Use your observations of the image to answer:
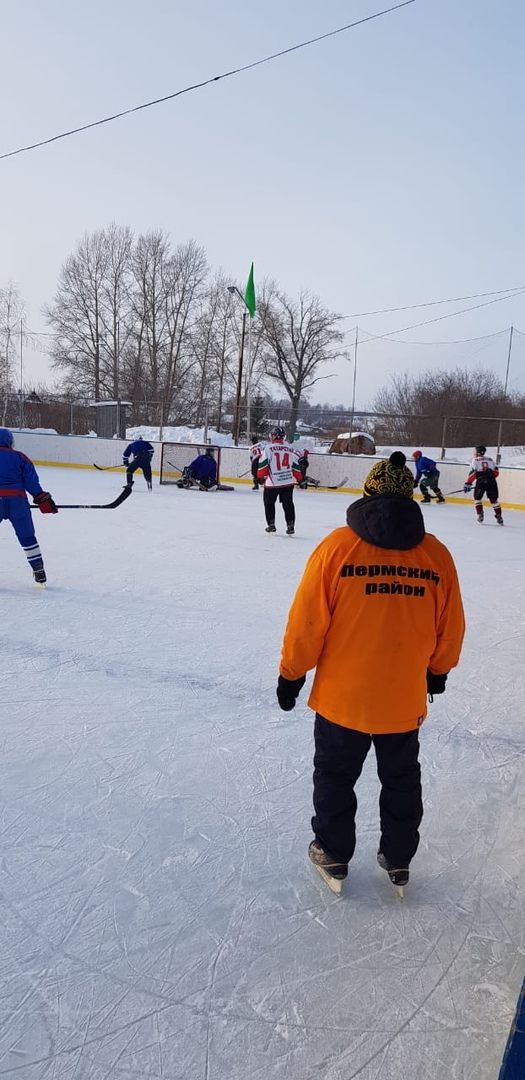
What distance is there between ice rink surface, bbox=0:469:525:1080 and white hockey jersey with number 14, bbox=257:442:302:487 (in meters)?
4.78

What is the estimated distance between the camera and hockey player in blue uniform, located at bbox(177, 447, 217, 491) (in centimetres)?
1580

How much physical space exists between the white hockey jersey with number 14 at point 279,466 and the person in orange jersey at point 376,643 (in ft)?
22.7

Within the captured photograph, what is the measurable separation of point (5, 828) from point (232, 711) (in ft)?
4.13

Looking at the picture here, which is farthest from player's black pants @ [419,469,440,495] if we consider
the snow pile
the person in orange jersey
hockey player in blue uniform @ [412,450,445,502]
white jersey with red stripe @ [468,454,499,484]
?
the person in orange jersey

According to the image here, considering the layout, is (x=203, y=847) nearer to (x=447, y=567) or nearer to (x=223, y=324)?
(x=447, y=567)

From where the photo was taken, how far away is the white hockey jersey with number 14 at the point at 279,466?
8.77m

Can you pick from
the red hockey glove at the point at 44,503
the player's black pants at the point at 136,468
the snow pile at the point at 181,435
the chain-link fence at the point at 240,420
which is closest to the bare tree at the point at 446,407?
the chain-link fence at the point at 240,420

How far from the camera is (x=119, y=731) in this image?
2980 mm

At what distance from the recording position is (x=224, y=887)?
6.45ft

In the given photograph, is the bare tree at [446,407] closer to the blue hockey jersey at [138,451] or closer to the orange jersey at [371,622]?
the blue hockey jersey at [138,451]

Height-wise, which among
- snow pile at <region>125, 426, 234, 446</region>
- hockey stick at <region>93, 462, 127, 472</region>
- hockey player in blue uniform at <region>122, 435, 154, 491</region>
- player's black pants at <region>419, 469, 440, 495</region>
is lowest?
hockey stick at <region>93, 462, 127, 472</region>

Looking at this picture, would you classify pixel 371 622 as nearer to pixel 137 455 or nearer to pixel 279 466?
pixel 279 466

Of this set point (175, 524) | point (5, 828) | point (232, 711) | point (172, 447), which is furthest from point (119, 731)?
point (172, 447)

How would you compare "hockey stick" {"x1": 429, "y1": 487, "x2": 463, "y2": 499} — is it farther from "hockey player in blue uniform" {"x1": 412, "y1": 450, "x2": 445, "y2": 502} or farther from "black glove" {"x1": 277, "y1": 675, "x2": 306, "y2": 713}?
"black glove" {"x1": 277, "y1": 675, "x2": 306, "y2": 713}
